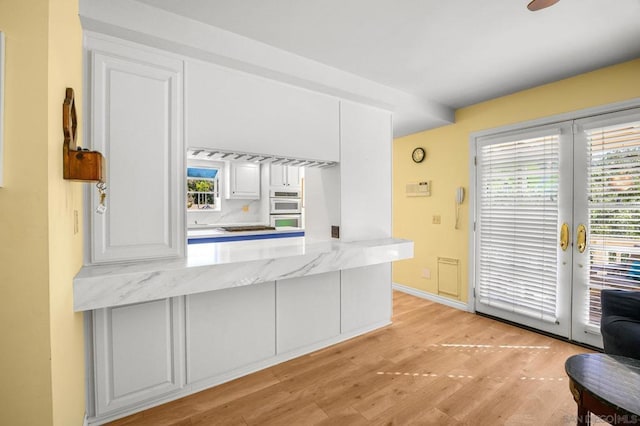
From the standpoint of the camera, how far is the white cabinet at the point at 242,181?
4.86m

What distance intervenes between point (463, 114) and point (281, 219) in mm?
3060

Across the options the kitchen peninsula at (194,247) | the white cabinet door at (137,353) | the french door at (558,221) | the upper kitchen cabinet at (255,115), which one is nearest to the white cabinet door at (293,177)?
the kitchen peninsula at (194,247)

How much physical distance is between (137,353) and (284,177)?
3.59 metres

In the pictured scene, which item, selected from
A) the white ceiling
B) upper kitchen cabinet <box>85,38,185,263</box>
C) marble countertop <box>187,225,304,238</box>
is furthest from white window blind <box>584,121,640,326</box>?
marble countertop <box>187,225,304,238</box>

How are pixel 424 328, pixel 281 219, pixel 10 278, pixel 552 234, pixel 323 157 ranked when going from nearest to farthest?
pixel 10 278 → pixel 323 157 → pixel 552 234 → pixel 424 328 → pixel 281 219

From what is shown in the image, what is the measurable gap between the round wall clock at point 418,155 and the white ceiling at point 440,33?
134 cm

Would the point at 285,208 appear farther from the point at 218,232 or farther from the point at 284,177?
the point at 218,232

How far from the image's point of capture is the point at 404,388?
7.20ft

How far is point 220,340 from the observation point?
2.24 m

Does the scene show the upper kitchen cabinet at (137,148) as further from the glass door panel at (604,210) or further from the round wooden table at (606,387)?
the glass door panel at (604,210)

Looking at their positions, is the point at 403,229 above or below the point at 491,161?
below

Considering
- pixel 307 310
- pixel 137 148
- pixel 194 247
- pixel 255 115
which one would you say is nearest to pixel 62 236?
pixel 137 148

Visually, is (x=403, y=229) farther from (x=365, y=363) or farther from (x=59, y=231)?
(x=59, y=231)

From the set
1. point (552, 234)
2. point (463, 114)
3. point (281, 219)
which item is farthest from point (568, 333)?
point (281, 219)
